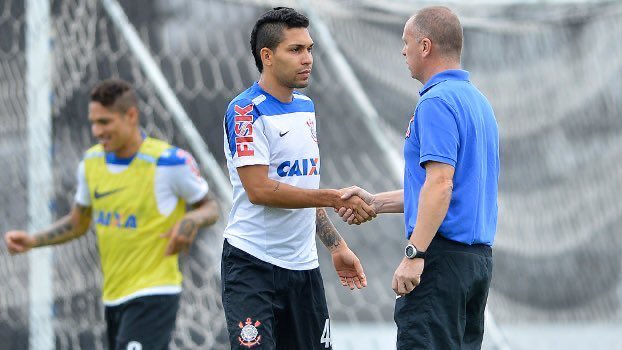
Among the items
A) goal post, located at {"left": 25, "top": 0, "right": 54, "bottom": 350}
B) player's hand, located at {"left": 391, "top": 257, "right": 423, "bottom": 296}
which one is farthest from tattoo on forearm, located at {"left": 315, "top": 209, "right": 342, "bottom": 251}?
goal post, located at {"left": 25, "top": 0, "right": 54, "bottom": 350}

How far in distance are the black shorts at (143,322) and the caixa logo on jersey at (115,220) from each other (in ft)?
1.30

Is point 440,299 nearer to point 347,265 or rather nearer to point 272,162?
point 347,265

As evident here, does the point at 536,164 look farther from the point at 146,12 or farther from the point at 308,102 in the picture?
the point at 308,102

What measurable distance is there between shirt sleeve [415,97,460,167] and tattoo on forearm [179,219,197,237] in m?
1.85

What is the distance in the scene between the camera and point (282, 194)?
5242mm

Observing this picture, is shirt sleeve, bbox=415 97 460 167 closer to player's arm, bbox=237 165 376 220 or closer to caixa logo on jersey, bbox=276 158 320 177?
player's arm, bbox=237 165 376 220

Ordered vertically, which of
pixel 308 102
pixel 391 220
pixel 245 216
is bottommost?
pixel 391 220

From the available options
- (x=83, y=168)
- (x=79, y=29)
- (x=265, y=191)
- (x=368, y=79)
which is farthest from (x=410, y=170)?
(x=368, y=79)

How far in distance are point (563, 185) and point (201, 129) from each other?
328 cm

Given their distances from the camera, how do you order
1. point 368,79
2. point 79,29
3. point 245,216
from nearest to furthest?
point 245,216, point 79,29, point 368,79

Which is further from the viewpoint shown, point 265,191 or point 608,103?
point 608,103

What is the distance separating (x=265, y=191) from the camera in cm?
526

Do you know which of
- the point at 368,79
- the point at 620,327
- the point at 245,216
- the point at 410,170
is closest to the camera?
the point at 410,170

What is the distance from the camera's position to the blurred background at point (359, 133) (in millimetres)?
8320
